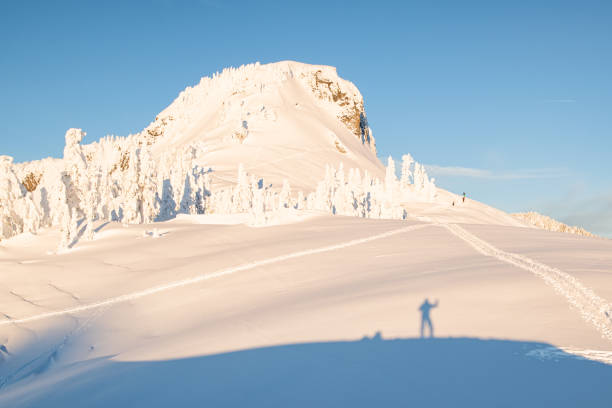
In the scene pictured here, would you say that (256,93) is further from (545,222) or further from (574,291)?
(574,291)

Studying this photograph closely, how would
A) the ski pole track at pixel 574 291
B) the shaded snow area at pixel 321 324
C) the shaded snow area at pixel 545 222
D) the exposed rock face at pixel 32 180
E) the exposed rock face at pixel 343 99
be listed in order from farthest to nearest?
the exposed rock face at pixel 343 99 < the exposed rock face at pixel 32 180 < the shaded snow area at pixel 545 222 < the ski pole track at pixel 574 291 < the shaded snow area at pixel 321 324

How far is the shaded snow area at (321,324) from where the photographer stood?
6.19 metres

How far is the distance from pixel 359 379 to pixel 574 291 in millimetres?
5309

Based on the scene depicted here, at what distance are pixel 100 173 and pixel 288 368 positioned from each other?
123 ft

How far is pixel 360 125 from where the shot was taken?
139750 millimetres

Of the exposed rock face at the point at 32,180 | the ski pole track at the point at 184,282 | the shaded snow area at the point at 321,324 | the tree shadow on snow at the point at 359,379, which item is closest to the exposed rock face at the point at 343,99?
the exposed rock face at the point at 32,180

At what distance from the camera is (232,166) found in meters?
75.4

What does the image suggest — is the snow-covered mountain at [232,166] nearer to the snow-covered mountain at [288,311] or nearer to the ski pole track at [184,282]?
the snow-covered mountain at [288,311]

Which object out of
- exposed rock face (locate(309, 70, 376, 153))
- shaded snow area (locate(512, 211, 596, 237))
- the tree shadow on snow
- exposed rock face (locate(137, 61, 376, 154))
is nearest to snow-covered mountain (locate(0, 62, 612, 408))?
the tree shadow on snow

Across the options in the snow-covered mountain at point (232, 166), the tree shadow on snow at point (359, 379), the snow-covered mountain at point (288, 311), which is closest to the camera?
the tree shadow on snow at point (359, 379)

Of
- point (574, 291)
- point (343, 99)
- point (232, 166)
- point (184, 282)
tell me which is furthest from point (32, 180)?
point (574, 291)

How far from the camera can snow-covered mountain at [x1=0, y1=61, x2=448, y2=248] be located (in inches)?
1152

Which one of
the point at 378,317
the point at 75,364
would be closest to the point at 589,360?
the point at 378,317

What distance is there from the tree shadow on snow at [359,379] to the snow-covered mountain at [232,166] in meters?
17.9
